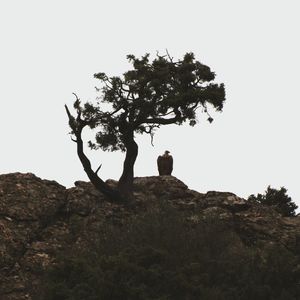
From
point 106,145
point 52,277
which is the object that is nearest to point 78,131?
point 106,145

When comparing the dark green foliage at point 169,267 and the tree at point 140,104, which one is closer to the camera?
the dark green foliage at point 169,267

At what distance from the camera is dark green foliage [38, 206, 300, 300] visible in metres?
21.1

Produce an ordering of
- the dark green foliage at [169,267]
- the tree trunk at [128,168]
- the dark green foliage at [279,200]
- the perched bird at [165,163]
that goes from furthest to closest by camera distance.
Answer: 1. the dark green foliage at [279,200]
2. the perched bird at [165,163]
3. the tree trunk at [128,168]
4. the dark green foliage at [169,267]

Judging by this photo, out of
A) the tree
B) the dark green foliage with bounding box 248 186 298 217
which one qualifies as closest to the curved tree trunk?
the tree

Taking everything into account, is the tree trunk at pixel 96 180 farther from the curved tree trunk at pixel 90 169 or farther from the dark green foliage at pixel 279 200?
the dark green foliage at pixel 279 200

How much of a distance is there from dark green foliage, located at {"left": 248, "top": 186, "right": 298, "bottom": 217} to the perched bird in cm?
778

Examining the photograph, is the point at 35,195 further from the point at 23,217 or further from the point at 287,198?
the point at 287,198

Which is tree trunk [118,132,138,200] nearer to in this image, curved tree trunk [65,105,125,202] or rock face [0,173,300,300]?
curved tree trunk [65,105,125,202]

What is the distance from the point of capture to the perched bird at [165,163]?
42406mm

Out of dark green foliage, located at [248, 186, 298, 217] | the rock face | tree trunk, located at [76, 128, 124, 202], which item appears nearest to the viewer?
the rock face

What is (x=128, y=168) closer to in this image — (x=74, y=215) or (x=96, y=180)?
(x=96, y=180)

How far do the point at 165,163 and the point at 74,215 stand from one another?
9608 millimetres

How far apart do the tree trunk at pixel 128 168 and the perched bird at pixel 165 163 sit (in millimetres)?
5474

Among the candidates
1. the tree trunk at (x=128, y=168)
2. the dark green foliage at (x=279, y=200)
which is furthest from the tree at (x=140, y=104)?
the dark green foliage at (x=279, y=200)
